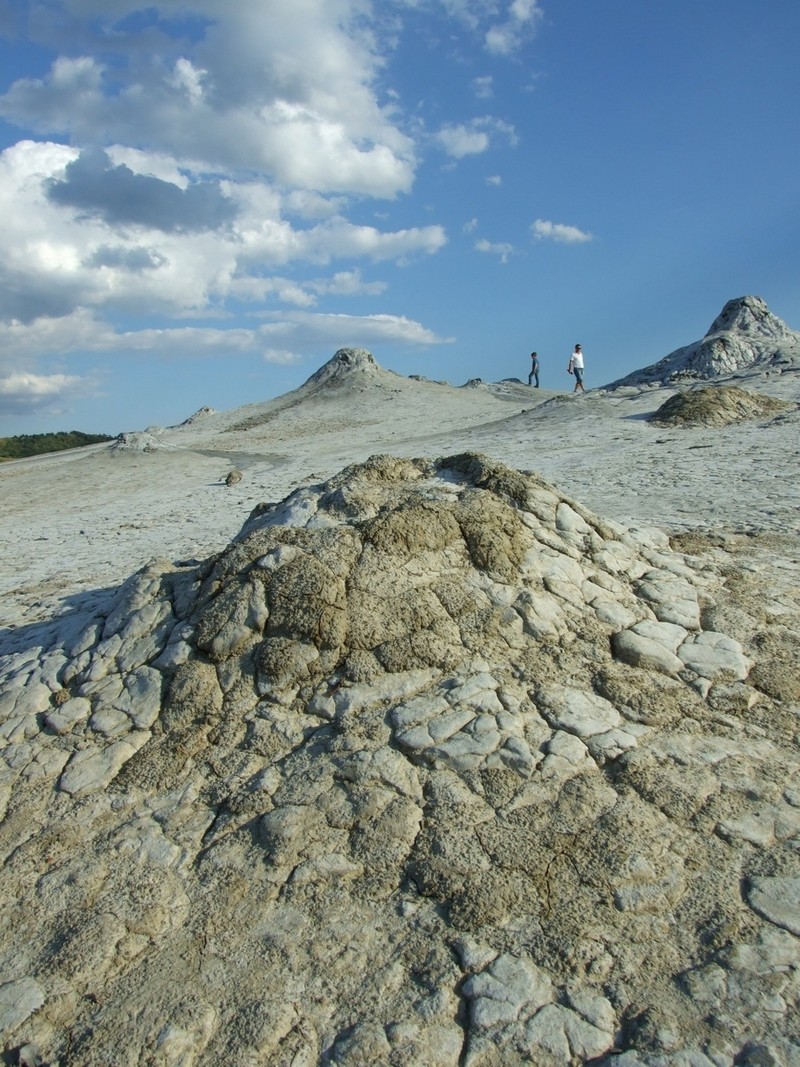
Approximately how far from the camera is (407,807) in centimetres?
315

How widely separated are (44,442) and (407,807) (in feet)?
115

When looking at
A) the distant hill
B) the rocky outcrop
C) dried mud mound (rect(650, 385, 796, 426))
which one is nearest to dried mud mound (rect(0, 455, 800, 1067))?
dried mud mound (rect(650, 385, 796, 426))

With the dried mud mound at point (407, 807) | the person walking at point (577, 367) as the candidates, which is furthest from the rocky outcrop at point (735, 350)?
the dried mud mound at point (407, 807)

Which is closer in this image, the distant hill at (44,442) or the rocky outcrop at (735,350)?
the rocky outcrop at (735,350)

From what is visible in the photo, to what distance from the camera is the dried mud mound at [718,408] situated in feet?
48.6

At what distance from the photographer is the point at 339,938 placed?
2.68 m

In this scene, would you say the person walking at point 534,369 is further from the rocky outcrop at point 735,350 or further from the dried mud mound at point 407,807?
the dried mud mound at point 407,807

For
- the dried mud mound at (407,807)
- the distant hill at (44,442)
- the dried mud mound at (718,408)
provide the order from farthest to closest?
1. the distant hill at (44,442)
2. the dried mud mound at (718,408)
3. the dried mud mound at (407,807)

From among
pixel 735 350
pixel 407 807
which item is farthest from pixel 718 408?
pixel 407 807

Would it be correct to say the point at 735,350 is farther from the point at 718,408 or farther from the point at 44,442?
the point at 44,442

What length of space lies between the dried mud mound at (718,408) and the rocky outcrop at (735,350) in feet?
12.9

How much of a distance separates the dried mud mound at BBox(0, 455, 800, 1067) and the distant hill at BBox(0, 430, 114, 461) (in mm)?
28462

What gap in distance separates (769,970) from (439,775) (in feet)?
4.40

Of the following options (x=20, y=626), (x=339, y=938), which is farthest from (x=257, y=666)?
(x=20, y=626)
